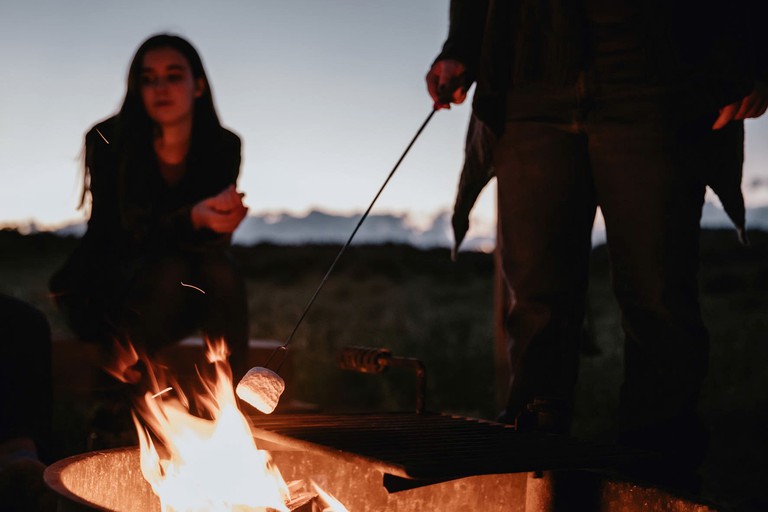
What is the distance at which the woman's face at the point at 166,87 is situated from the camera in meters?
2.65

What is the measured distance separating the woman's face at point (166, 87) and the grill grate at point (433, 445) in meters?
1.53

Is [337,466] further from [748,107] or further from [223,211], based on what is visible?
[748,107]

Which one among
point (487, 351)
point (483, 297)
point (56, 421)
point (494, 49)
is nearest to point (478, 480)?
point (494, 49)

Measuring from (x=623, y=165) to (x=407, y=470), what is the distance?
104 centimetres

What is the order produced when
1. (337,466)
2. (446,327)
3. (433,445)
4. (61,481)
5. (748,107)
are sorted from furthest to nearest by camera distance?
(446,327), (748,107), (337,466), (433,445), (61,481)

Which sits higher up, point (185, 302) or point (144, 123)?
point (144, 123)

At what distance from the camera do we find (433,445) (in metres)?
1.24

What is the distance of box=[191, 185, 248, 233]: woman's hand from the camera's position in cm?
226

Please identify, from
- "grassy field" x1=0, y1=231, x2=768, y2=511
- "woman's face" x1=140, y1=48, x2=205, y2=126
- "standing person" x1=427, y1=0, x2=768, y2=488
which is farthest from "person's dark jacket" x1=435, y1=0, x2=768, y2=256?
"woman's face" x1=140, y1=48, x2=205, y2=126

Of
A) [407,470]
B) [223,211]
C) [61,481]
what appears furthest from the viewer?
[223,211]

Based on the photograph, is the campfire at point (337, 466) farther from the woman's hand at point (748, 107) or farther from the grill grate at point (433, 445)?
the woman's hand at point (748, 107)

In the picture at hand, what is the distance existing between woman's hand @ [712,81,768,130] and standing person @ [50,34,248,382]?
4.47 feet

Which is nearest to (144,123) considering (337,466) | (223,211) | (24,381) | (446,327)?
(223,211)

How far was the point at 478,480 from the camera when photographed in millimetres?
1463
